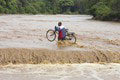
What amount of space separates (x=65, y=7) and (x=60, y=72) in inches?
3459

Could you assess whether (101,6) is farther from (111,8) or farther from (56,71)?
(56,71)

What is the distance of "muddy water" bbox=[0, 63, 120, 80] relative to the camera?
985cm

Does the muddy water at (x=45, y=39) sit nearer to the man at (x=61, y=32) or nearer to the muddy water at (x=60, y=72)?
the man at (x=61, y=32)

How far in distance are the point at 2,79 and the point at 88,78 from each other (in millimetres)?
3219

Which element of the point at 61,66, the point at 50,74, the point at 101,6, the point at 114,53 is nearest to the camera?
the point at 50,74

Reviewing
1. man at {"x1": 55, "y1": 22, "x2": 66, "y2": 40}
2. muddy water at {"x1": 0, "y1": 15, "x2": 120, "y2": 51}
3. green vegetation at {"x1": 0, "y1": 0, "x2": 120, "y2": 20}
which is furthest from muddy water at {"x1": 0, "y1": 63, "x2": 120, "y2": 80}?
green vegetation at {"x1": 0, "y1": 0, "x2": 120, "y2": 20}

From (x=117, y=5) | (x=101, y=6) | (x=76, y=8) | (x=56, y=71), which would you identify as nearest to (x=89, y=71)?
(x=56, y=71)

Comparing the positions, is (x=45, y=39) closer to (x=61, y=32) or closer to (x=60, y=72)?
(x=61, y=32)

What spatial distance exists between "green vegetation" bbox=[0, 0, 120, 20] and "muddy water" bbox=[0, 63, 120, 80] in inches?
1260

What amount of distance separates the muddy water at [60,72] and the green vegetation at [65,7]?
3200 centimetres

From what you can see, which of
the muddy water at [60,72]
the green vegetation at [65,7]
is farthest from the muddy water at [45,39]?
the green vegetation at [65,7]

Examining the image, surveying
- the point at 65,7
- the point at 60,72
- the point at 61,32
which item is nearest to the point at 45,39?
the point at 61,32

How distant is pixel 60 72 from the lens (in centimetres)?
1038

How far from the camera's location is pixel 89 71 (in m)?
10.6
